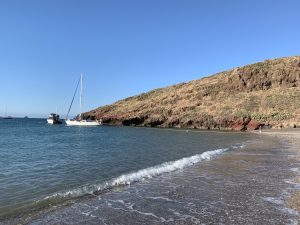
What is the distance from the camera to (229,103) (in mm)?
89312

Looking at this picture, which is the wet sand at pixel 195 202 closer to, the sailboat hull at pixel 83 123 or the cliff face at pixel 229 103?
the cliff face at pixel 229 103

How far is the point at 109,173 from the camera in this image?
777 inches

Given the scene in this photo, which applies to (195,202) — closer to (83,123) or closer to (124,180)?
(124,180)

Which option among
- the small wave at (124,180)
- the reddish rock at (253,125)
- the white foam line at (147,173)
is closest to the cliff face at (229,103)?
the reddish rock at (253,125)

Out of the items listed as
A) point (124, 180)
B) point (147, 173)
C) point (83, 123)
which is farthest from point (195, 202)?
point (83, 123)

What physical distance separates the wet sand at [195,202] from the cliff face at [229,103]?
56588 millimetres

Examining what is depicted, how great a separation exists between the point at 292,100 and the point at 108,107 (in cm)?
6060

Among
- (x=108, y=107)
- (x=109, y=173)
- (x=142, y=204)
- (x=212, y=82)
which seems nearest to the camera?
(x=142, y=204)

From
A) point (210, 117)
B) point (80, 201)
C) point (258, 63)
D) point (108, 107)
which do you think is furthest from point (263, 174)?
point (108, 107)

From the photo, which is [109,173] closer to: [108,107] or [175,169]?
[175,169]

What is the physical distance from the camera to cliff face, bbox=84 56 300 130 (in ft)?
258

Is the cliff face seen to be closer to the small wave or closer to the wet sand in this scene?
the small wave

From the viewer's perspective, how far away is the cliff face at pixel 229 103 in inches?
3091

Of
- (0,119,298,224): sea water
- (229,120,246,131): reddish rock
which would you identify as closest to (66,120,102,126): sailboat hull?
(229,120,246,131): reddish rock
